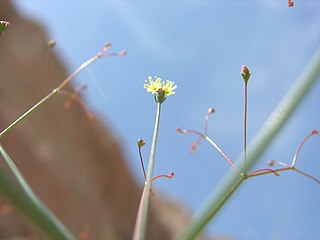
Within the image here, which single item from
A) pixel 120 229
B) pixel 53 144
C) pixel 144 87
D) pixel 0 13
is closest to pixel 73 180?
pixel 53 144

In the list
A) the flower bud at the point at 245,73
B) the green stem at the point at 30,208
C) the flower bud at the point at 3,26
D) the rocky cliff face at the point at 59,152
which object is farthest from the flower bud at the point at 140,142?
the rocky cliff face at the point at 59,152

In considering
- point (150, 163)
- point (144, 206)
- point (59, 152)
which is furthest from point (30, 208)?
point (59, 152)

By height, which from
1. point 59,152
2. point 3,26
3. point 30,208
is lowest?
point 59,152

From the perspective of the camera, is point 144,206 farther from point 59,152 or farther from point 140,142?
point 59,152

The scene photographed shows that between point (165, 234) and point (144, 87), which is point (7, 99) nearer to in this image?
point (165, 234)

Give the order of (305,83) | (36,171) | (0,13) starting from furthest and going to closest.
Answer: (0,13) < (36,171) < (305,83)

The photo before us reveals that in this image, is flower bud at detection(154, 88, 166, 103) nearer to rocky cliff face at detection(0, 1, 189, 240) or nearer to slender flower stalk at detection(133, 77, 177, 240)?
slender flower stalk at detection(133, 77, 177, 240)
